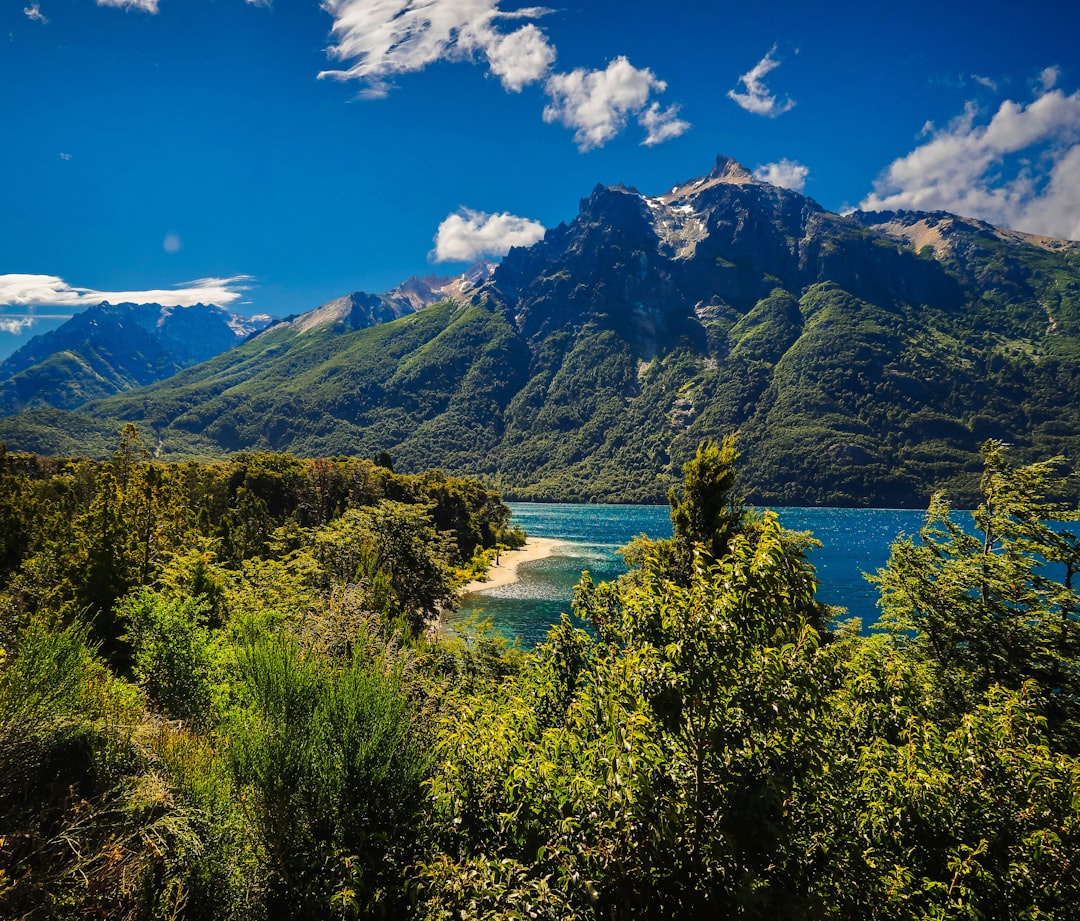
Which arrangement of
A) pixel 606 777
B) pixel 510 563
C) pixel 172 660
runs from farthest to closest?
pixel 510 563, pixel 172 660, pixel 606 777

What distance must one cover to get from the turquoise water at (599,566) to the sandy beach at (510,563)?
185 centimetres

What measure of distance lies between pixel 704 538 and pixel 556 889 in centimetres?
1546

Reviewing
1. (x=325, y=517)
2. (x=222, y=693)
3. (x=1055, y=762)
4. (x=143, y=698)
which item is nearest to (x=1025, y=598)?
(x=1055, y=762)

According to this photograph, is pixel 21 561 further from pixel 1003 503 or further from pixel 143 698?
pixel 1003 503

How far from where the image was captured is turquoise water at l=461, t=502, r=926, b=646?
199 feet

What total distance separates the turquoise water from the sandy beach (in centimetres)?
185

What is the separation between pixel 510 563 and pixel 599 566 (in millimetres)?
16053

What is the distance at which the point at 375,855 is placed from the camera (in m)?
7.86

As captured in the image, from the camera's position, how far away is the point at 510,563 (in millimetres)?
94188

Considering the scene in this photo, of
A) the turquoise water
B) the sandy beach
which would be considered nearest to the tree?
the turquoise water

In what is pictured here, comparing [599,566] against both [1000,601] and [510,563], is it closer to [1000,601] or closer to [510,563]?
[510,563]

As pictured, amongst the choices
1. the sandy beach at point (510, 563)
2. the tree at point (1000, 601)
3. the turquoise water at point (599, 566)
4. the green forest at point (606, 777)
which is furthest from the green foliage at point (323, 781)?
the sandy beach at point (510, 563)

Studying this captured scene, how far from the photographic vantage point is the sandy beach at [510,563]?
249ft

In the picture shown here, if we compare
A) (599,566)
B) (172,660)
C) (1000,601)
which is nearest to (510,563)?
(599,566)
